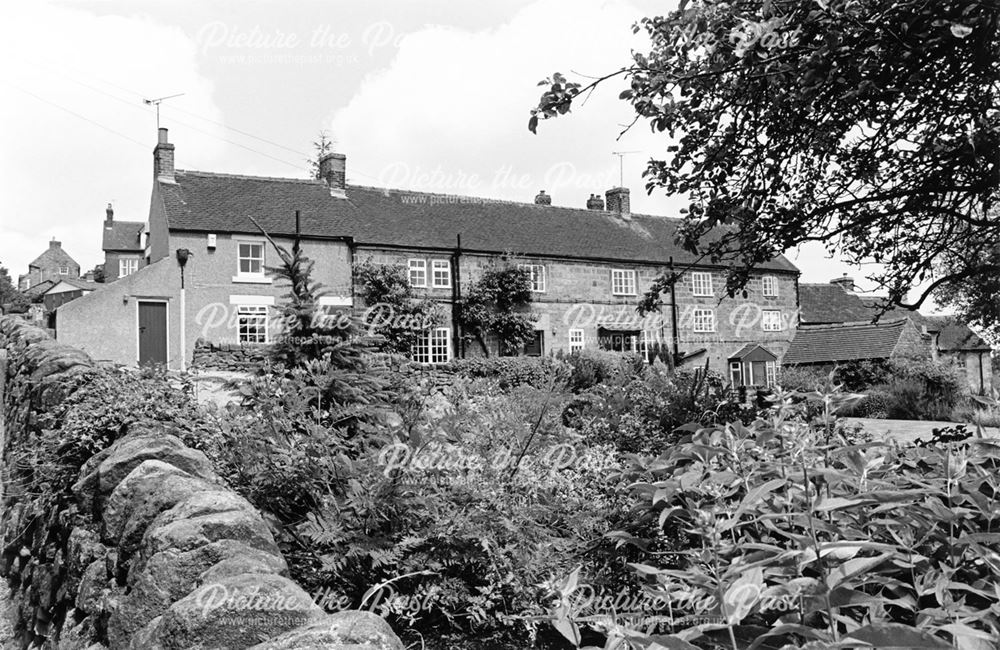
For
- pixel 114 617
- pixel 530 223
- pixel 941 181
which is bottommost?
pixel 114 617

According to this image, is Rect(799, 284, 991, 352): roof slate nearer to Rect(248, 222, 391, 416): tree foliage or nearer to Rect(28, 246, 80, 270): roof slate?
Rect(248, 222, 391, 416): tree foliage

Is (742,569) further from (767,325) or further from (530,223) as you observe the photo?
(767,325)

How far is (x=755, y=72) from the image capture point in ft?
16.4

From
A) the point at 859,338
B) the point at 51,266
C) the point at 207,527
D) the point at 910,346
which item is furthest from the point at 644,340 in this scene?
the point at 51,266

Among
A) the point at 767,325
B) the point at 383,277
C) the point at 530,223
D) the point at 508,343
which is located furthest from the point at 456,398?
the point at 767,325

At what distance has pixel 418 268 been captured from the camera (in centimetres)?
2928

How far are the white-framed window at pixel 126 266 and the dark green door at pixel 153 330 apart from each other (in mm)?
37287

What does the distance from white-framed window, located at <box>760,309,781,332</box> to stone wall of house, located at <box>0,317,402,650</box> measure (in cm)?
3535

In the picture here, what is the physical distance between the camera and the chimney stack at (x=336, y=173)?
30.4 meters

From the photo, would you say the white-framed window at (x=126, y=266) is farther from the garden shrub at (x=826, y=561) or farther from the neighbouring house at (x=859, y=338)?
the garden shrub at (x=826, y=561)

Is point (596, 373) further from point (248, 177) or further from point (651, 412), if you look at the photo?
point (248, 177)

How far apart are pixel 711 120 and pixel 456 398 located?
2938mm

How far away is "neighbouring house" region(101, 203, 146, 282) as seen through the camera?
58969 mm

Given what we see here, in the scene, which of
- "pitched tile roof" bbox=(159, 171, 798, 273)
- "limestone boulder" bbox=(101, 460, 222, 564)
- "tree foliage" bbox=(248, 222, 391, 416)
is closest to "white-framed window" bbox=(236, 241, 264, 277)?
"pitched tile roof" bbox=(159, 171, 798, 273)
